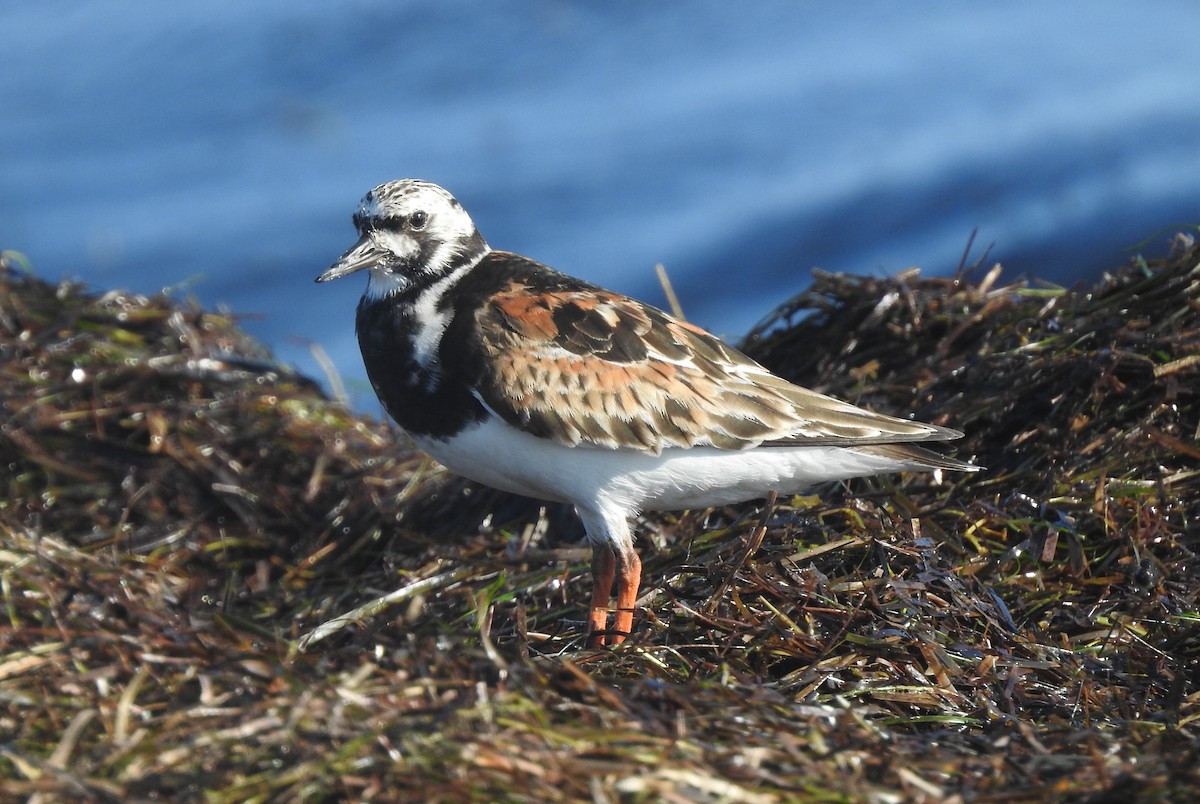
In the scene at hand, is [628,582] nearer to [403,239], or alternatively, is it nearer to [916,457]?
[916,457]

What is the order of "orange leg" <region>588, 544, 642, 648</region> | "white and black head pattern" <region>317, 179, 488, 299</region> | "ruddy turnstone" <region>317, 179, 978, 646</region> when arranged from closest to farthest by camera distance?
"orange leg" <region>588, 544, 642, 648</region> < "ruddy turnstone" <region>317, 179, 978, 646</region> < "white and black head pattern" <region>317, 179, 488, 299</region>

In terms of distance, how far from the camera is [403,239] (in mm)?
3283

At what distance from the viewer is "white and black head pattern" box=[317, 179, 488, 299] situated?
10.7 ft

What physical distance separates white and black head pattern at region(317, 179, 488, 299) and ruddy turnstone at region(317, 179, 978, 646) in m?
0.03

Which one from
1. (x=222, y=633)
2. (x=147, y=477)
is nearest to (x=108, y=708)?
(x=222, y=633)

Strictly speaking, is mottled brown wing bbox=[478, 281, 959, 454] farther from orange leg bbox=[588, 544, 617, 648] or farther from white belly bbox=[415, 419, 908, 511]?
orange leg bbox=[588, 544, 617, 648]

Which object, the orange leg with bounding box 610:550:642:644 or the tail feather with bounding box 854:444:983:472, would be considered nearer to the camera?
the orange leg with bounding box 610:550:642:644

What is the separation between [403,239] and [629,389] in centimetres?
71

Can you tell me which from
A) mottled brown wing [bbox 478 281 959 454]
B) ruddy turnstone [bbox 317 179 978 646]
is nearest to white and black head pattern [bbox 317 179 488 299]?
ruddy turnstone [bbox 317 179 978 646]

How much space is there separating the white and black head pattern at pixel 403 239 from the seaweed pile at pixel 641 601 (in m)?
0.72

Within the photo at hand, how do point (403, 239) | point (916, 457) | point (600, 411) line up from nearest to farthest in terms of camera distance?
point (600, 411) → point (916, 457) → point (403, 239)

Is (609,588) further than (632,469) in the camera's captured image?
Yes

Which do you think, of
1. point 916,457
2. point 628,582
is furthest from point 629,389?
point 916,457

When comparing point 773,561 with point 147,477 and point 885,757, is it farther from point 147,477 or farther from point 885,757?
point 147,477
